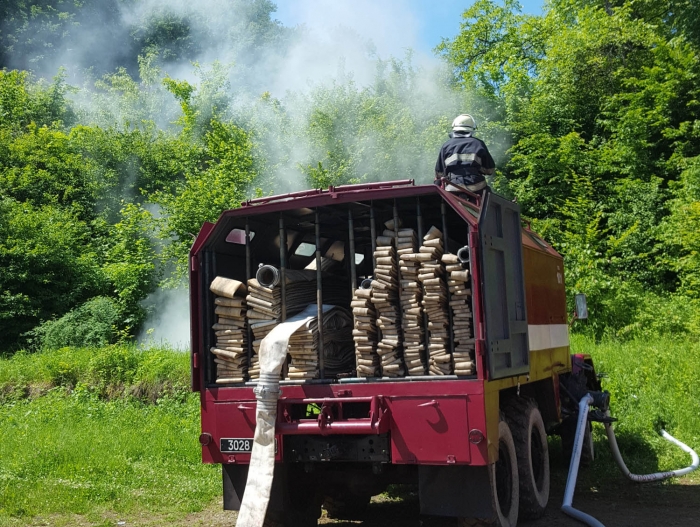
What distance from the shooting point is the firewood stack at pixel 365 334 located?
21.4 ft

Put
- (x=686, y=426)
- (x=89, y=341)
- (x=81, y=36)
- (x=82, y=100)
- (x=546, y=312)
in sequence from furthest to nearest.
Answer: (x=81, y=36), (x=82, y=100), (x=89, y=341), (x=686, y=426), (x=546, y=312)

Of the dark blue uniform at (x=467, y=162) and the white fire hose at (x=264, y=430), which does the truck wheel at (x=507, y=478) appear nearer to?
the white fire hose at (x=264, y=430)

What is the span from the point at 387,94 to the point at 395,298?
19.5 metres

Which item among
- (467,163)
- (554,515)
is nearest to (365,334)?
(467,163)

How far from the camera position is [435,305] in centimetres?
632

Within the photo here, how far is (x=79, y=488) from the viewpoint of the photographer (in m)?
8.65

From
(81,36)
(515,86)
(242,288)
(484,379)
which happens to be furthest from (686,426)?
(81,36)

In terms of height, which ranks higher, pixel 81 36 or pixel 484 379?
pixel 81 36

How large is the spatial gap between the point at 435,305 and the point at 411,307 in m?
0.20

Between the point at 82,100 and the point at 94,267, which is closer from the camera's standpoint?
the point at 94,267

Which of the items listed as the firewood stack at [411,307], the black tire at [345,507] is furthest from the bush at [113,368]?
the firewood stack at [411,307]

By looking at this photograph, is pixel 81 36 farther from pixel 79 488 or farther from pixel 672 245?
pixel 79 488

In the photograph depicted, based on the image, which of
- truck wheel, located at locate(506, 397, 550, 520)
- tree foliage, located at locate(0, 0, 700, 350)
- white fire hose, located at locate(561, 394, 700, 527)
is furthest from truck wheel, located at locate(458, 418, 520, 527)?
tree foliage, located at locate(0, 0, 700, 350)

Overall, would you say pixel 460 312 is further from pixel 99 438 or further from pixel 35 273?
pixel 35 273
